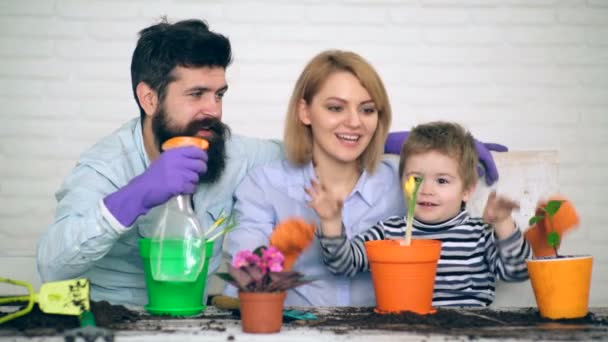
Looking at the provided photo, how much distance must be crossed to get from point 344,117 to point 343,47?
0.99 meters

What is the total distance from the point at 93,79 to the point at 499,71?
1627mm

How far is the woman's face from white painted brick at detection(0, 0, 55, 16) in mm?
1384

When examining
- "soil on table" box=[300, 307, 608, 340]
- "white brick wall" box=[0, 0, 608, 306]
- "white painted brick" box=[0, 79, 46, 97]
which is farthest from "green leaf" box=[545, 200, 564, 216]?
"white painted brick" box=[0, 79, 46, 97]

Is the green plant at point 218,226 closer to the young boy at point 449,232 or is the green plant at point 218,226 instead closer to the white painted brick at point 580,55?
the young boy at point 449,232

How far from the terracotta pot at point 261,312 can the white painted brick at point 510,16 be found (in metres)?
2.04

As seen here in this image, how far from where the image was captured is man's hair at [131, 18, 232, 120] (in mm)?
2303

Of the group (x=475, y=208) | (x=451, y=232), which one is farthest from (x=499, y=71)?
(x=451, y=232)

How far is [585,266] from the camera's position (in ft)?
5.17

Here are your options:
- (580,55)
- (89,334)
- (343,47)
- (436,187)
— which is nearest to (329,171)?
(436,187)

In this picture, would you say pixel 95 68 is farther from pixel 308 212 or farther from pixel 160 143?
pixel 308 212

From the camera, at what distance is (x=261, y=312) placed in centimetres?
139

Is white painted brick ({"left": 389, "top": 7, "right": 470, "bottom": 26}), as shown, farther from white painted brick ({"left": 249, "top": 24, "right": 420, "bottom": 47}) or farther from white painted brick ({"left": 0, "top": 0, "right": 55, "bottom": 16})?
white painted brick ({"left": 0, "top": 0, "right": 55, "bottom": 16})

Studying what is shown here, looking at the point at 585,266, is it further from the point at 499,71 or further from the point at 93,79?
the point at 93,79

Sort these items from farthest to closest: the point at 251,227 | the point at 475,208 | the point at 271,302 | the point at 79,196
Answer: the point at 475,208, the point at 251,227, the point at 79,196, the point at 271,302
